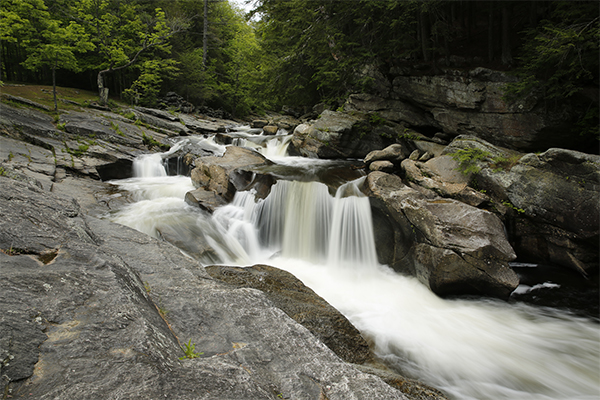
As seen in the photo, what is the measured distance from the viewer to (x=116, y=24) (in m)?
24.2

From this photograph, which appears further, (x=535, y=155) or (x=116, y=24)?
(x=116, y=24)

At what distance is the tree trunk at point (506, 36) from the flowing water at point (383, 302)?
720cm

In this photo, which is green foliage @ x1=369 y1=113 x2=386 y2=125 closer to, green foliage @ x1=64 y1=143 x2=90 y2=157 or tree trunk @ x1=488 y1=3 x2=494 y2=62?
tree trunk @ x1=488 y1=3 x2=494 y2=62

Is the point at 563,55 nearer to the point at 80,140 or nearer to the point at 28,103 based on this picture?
the point at 80,140

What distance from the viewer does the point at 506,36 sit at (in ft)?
33.8

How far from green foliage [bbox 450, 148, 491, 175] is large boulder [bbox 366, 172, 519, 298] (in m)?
1.76

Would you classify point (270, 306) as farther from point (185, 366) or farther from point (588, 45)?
point (588, 45)

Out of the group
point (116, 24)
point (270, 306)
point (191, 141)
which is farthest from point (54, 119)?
point (270, 306)

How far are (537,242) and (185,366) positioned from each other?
9.41 meters

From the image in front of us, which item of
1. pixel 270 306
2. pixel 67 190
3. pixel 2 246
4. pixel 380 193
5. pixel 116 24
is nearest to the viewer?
pixel 2 246

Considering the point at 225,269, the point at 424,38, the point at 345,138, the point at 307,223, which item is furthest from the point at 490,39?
the point at 225,269

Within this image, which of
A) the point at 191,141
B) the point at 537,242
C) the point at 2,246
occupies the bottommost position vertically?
the point at 537,242

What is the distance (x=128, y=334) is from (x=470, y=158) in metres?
9.68

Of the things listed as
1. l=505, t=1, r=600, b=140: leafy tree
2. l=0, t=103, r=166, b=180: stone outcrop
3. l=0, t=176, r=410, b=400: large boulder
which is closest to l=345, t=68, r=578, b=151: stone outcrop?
l=505, t=1, r=600, b=140: leafy tree
